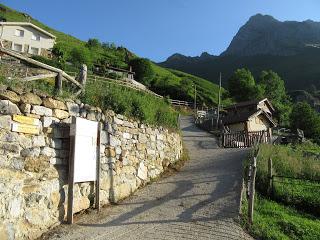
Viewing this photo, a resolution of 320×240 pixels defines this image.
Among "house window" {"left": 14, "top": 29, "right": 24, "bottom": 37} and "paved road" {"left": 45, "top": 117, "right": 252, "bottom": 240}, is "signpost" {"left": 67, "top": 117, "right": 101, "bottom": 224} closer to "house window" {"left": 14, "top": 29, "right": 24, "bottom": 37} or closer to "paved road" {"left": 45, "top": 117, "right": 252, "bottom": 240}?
"paved road" {"left": 45, "top": 117, "right": 252, "bottom": 240}

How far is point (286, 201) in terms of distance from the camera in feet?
46.4

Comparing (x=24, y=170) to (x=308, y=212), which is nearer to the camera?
(x=24, y=170)

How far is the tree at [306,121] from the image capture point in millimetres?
52719

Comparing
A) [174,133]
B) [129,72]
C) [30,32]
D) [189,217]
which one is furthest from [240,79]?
[189,217]

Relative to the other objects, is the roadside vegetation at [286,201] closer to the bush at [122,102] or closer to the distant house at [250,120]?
the bush at [122,102]

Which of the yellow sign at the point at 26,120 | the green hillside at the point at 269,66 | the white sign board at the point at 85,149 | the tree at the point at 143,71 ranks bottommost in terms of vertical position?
the white sign board at the point at 85,149

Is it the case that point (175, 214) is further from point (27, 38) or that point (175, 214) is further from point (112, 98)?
point (27, 38)

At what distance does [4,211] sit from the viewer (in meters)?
8.00

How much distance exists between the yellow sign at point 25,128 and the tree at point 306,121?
47.3 m

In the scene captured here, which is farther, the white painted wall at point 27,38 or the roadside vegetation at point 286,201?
the white painted wall at point 27,38

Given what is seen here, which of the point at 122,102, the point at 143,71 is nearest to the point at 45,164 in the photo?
the point at 122,102

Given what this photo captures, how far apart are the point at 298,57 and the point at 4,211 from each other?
17757 cm

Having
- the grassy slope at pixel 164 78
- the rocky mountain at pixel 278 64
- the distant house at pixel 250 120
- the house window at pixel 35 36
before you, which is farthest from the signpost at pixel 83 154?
the rocky mountain at pixel 278 64

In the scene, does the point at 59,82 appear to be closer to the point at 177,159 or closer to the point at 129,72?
the point at 177,159
